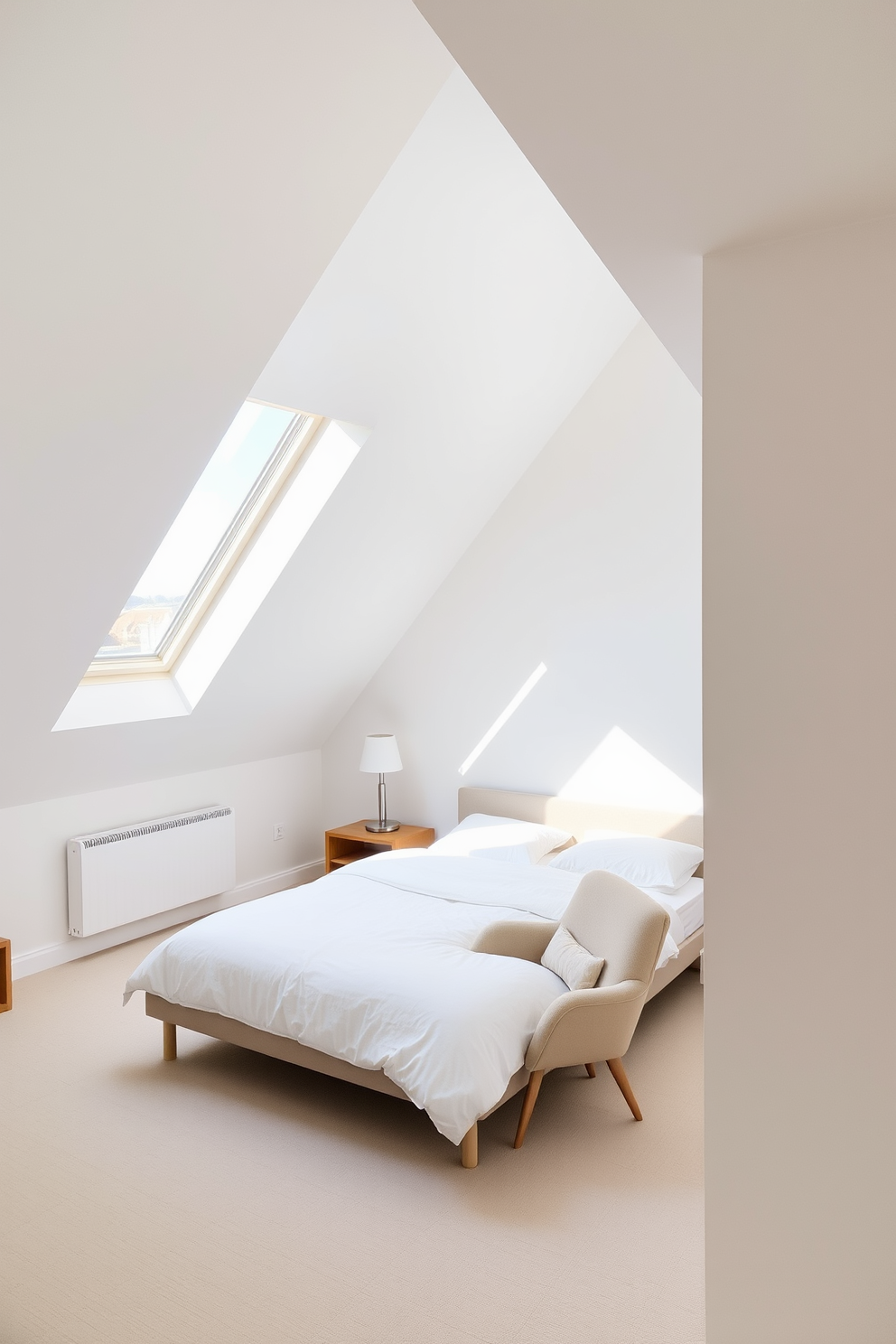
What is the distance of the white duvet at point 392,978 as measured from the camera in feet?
9.31

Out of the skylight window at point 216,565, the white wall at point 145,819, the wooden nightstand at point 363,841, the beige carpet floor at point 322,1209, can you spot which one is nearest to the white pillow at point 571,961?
the beige carpet floor at point 322,1209

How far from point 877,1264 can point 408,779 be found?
466cm

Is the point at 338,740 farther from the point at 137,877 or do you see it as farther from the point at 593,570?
the point at 593,570

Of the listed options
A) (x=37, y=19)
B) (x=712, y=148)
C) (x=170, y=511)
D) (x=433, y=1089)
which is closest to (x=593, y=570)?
(x=170, y=511)

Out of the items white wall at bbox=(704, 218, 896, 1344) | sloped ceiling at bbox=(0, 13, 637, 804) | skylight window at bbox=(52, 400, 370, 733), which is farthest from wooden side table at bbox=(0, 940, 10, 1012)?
white wall at bbox=(704, 218, 896, 1344)

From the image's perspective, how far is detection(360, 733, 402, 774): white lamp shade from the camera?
5473mm

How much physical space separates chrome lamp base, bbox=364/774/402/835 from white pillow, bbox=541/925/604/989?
2215 mm

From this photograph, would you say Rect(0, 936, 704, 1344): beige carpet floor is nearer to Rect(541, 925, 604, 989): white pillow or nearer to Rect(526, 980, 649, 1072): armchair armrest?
Rect(526, 980, 649, 1072): armchair armrest

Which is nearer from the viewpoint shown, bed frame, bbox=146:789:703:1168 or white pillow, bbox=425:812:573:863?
bed frame, bbox=146:789:703:1168

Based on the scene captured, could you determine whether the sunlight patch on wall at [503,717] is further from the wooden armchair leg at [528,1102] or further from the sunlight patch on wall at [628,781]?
the wooden armchair leg at [528,1102]

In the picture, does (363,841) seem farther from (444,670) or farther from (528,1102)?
(528,1102)

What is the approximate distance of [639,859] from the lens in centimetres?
439

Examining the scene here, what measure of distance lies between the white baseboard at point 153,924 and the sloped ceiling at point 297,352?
0.77 m

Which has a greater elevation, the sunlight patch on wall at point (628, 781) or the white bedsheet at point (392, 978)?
the sunlight patch on wall at point (628, 781)
